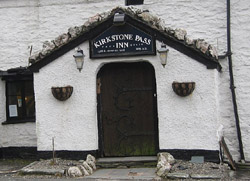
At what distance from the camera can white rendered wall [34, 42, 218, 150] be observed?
7.87 meters

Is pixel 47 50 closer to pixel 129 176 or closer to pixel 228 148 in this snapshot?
pixel 129 176

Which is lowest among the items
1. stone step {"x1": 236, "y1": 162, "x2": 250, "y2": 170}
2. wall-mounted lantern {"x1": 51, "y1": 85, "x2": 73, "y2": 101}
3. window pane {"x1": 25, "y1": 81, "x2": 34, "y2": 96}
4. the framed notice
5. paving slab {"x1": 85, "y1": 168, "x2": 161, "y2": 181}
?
stone step {"x1": 236, "y1": 162, "x2": 250, "y2": 170}

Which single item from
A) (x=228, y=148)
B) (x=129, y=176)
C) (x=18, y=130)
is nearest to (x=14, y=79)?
(x=18, y=130)

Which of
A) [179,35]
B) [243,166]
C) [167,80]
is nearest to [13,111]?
[167,80]

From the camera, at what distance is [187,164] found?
7.66 meters

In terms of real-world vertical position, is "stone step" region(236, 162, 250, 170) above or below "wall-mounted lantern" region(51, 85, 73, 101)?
below

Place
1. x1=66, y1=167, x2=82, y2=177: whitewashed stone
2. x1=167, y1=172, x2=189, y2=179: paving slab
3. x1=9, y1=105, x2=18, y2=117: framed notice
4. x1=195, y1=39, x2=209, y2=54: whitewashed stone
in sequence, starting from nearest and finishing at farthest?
x1=167, y1=172, x2=189, y2=179: paving slab < x1=66, y1=167, x2=82, y2=177: whitewashed stone < x1=195, y1=39, x2=209, y2=54: whitewashed stone < x1=9, y1=105, x2=18, y2=117: framed notice

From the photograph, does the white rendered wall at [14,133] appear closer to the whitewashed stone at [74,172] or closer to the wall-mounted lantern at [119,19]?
the whitewashed stone at [74,172]

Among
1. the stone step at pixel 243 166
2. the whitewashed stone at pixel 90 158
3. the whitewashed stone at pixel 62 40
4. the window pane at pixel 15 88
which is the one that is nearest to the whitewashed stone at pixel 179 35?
the whitewashed stone at pixel 62 40

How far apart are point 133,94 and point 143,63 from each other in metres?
0.75

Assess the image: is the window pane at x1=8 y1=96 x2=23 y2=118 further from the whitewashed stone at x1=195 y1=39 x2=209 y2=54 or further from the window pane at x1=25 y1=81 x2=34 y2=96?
the whitewashed stone at x1=195 y1=39 x2=209 y2=54

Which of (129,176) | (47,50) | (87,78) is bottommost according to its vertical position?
(129,176)

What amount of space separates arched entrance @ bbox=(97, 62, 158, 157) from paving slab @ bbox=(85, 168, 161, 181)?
0.68 m

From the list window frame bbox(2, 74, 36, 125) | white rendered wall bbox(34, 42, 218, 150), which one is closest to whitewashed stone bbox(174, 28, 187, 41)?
white rendered wall bbox(34, 42, 218, 150)
